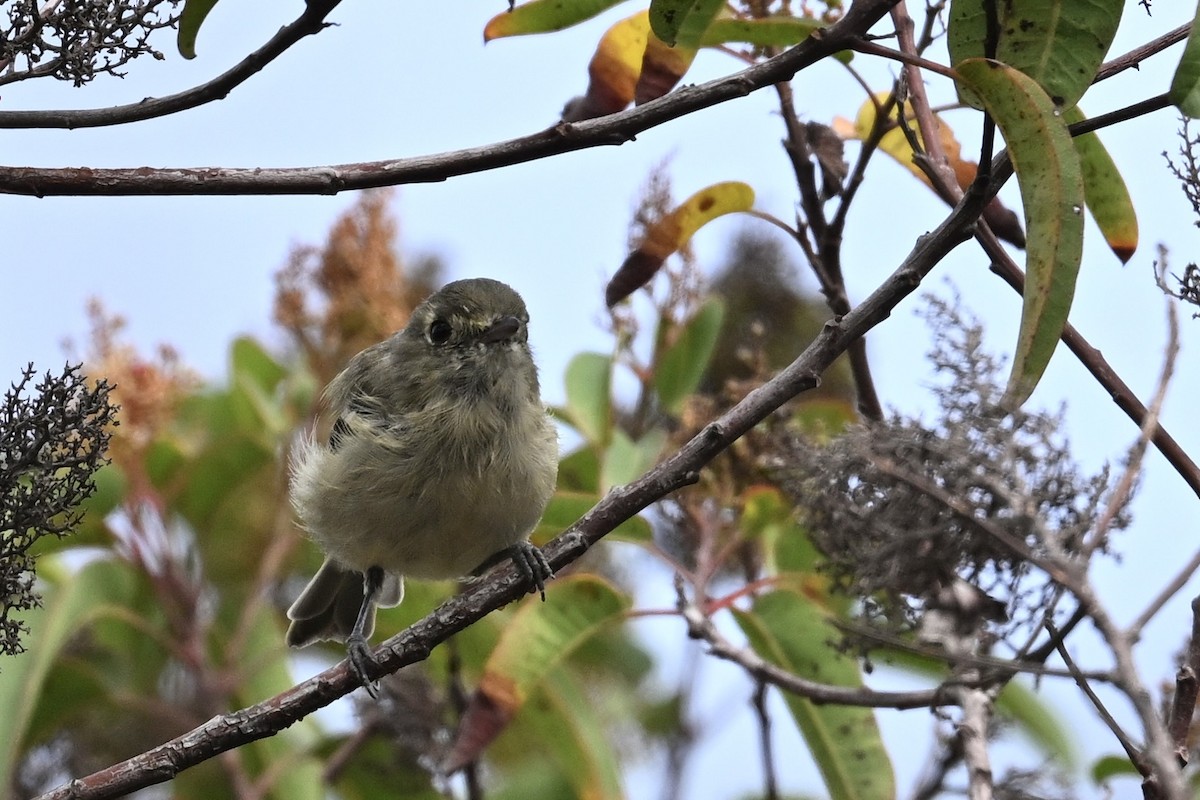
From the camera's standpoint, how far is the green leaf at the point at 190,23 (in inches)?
86.4

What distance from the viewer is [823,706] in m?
3.26

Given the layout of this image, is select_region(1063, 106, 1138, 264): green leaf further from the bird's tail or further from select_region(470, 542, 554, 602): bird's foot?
the bird's tail

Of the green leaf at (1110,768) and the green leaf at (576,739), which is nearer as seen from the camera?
the green leaf at (1110,768)

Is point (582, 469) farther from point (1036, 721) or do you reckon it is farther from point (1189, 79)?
point (1189, 79)

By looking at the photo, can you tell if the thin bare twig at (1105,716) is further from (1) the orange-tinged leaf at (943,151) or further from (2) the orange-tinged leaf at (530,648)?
(2) the orange-tinged leaf at (530,648)

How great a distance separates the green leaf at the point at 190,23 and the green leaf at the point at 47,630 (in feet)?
4.27

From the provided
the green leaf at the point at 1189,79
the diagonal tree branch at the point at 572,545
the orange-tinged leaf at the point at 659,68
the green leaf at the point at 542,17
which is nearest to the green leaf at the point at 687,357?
the green leaf at the point at 542,17

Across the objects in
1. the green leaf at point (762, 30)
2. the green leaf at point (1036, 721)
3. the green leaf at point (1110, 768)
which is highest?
the green leaf at point (762, 30)

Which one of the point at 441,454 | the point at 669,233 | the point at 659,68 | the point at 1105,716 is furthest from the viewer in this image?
the point at 441,454

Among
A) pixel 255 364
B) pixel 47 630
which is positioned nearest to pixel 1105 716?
pixel 47 630

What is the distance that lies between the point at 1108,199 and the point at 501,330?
162cm

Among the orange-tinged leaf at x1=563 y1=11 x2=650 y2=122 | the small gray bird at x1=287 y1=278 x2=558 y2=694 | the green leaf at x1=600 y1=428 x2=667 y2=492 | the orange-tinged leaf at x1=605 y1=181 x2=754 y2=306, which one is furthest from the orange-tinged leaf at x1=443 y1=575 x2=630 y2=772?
the orange-tinged leaf at x1=563 y1=11 x2=650 y2=122

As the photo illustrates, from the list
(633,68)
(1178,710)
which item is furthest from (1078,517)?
(633,68)

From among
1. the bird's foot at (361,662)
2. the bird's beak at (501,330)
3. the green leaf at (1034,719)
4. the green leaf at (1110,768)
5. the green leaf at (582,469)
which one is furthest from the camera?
the green leaf at (582,469)
